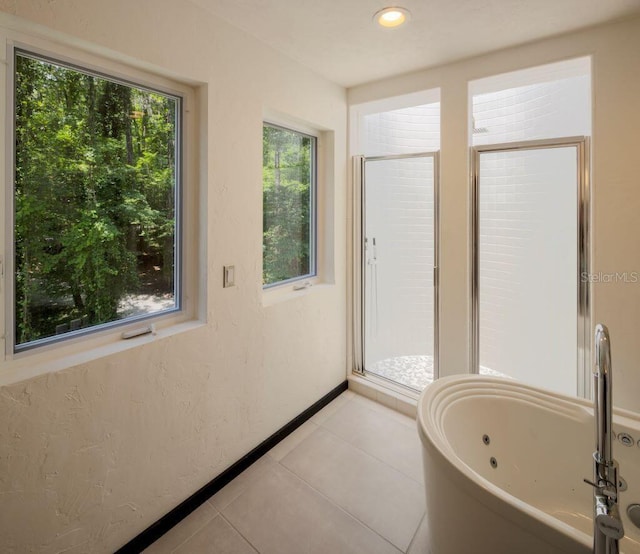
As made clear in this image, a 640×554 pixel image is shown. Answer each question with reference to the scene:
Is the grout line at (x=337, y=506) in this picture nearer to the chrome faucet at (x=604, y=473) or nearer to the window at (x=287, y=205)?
the chrome faucet at (x=604, y=473)

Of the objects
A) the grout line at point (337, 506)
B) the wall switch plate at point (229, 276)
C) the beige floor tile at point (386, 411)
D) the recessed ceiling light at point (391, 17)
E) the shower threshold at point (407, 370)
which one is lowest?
the grout line at point (337, 506)

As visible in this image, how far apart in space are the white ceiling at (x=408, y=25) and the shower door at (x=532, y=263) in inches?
24.6

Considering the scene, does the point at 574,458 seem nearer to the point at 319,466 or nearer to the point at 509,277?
the point at 509,277

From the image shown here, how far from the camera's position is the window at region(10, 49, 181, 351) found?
1.29m

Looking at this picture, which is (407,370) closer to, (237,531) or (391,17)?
(237,531)

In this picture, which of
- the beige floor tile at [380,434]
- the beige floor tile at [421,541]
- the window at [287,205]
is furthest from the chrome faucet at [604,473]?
the window at [287,205]

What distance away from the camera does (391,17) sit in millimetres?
1759

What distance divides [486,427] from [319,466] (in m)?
0.98

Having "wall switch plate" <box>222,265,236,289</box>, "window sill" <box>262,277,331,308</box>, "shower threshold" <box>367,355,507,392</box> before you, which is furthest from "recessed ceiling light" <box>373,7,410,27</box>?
"shower threshold" <box>367,355,507,392</box>

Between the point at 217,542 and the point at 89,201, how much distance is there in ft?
5.34

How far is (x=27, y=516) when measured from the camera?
48.6 inches

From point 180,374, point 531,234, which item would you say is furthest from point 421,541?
point 531,234

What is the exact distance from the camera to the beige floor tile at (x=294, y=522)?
1590 millimetres

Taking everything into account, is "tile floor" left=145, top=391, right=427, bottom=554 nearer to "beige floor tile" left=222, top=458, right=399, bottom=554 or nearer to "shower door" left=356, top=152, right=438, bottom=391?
"beige floor tile" left=222, top=458, right=399, bottom=554
